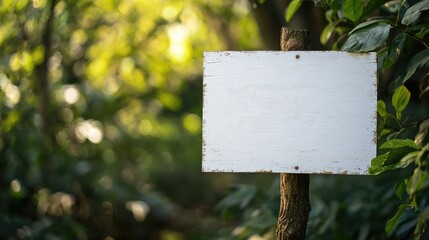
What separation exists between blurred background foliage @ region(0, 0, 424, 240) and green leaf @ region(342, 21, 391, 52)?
340 mm

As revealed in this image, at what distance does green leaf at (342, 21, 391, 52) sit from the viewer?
127 centimetres

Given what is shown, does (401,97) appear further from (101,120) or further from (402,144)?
(101,120)

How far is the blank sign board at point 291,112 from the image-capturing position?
1.34 meters

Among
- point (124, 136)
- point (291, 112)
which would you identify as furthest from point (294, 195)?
point (124, 136)

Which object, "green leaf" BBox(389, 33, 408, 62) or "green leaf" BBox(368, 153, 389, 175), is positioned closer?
"green leaf" BBox(368, 153, 389, 175)

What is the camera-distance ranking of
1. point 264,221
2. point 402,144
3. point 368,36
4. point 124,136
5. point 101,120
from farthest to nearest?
point 124,136 < point 101,120 < point 264,221 < point 368,36 < point 402,144

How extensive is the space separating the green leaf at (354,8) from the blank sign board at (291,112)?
0.09 m

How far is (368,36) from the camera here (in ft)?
4.20

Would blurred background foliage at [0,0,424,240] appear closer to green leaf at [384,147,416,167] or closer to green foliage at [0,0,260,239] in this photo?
green foliage at [0,0,260,239]

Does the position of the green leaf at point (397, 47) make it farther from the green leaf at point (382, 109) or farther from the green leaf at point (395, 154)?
the green leaf at point (395, 154)

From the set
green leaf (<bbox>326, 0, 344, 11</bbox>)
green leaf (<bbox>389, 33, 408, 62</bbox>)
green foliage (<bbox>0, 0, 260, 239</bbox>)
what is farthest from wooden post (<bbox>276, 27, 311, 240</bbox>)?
green foliage (<bbox>0, 0, 260, 239</bbox>)

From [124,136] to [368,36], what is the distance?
308 centimetres

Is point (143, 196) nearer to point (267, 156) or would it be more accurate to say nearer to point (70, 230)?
point (70, 230)

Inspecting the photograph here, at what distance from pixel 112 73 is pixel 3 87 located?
60.4 inches
